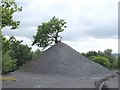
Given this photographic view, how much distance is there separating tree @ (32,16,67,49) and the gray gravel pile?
27.7ft

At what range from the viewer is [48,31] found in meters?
59.6

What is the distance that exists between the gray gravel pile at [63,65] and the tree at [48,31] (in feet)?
27.7

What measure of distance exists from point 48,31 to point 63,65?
1652 cm

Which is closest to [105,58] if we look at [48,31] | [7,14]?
[48,31]

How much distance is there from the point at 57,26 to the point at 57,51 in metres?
11.0

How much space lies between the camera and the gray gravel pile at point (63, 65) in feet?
137

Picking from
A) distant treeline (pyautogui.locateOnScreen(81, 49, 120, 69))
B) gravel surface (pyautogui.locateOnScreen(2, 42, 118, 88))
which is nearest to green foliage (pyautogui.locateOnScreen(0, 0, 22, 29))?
gravel surface (pyautogui.locateOnScreen(2, 42, 118, 88))

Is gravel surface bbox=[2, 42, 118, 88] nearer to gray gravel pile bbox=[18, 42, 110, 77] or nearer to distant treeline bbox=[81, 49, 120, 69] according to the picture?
gray gravel pile bbox=[18, 42, 110, 77]

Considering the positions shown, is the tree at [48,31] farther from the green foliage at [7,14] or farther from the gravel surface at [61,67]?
the green foliage at [7,14]

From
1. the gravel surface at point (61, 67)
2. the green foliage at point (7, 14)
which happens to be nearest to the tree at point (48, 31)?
the gravel surface at point (61, 67)

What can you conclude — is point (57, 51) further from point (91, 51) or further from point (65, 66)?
point (91, 51)

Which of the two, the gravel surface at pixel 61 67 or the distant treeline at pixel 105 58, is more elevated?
the distant treeline at pixel 105 58

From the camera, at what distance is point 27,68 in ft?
149

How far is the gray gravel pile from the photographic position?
4184 centimetres
